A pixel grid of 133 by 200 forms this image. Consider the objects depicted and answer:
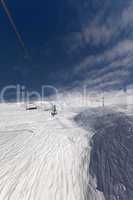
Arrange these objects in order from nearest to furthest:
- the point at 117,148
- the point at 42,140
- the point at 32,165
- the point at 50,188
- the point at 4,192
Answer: the point at 4,192, the point at 50,188, the point at 32,165, the point at 117,148, the point at 42,140

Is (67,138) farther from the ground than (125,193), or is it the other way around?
(67,138)

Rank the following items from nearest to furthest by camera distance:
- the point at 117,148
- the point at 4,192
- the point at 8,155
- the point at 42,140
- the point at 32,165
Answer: the point at 4,192
the point at 32,165
the point at 8,155
the point at 117,148
the point at 42,140

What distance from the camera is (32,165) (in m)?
5.64

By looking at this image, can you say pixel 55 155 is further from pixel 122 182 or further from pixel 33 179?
pixel 122 182

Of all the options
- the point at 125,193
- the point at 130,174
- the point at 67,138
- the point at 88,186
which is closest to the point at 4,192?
the point at 88,186

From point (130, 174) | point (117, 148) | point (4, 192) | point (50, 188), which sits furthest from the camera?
point (117, 148)

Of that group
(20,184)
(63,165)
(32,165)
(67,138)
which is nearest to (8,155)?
(32,165)

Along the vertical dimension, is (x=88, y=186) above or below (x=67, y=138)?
below

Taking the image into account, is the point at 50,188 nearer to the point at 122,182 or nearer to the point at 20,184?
the point at 20,184

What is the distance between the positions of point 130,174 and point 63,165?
2.53 meters

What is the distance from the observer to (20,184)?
182 inches

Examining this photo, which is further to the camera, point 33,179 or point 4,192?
point 33,179

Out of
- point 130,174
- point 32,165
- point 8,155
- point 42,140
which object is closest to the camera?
point 130,174

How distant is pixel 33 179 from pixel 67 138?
4.18m
